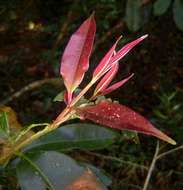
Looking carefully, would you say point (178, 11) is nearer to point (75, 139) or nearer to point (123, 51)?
point (75, 139)

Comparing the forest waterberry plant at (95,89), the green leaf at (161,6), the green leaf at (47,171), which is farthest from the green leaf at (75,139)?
the green leaf at (161,6)

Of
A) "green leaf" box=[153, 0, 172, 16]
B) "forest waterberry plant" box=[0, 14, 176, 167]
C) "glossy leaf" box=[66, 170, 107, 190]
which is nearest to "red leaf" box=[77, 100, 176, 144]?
"forest waterberry plant" box=[0, 14, 176, 167]

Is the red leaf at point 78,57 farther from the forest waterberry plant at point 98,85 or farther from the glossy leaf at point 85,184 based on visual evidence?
the glossy leaf at point 85,184

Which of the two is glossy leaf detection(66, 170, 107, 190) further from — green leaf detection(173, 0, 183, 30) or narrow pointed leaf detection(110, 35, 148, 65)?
green leaf detection(173, 0, 183, 30)

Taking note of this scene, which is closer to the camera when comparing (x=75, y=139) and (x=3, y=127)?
(x=3, y=127)

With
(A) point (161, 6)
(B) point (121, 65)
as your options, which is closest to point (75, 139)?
(A) point (161, 6)

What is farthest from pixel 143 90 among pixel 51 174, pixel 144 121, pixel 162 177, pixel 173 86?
pixel 144 121

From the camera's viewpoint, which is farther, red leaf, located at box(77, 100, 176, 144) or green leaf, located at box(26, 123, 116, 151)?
green leaf, located at box(26, 123, 116, 151)
